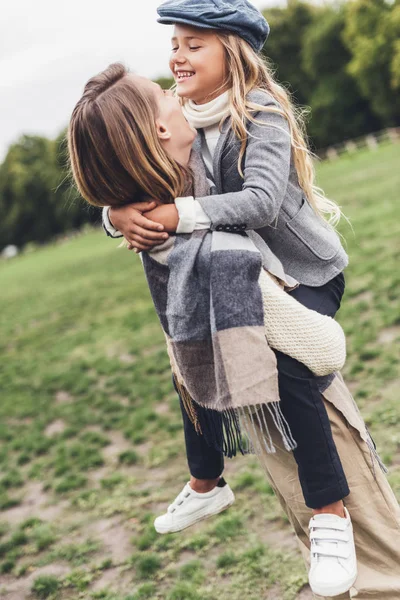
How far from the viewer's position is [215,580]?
12.6 ft

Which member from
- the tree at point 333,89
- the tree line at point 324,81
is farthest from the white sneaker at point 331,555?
the tree at point 333,89

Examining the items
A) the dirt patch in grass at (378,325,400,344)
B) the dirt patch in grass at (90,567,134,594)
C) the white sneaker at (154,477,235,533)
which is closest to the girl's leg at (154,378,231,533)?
the white sneaker at (154,477,235,533)

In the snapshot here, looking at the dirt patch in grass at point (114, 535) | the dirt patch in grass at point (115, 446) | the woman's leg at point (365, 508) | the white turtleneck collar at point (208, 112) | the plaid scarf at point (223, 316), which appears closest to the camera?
the plaid scarf at point (223, 316)

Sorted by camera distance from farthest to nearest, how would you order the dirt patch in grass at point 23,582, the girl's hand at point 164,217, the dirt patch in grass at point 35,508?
1. the dirt patch in grass at point 35,508
2. the dirt patch in grass at point 23,582
3. the girl's hand at point 164,217

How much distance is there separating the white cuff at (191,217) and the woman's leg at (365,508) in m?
0.74

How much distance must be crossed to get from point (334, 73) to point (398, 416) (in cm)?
5066

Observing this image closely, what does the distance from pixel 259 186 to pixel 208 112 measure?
38 cm

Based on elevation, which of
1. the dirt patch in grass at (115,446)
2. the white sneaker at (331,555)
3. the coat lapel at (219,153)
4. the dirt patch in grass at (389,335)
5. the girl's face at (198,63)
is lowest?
the dirt patch in grass at (389,335)

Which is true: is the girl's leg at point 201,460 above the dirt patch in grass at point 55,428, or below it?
above

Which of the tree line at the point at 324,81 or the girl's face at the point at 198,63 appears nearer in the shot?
the girl's face at the point at 198,63

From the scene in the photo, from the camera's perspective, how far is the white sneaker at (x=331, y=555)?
238 centimetres

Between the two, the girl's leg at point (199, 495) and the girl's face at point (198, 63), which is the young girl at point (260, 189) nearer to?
the girl's face at point (198, 63)

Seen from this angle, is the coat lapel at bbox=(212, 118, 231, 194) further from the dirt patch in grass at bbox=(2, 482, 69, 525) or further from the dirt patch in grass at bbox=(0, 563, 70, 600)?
the dirt patch in grass at bbox=(2, 482, 69, 525)

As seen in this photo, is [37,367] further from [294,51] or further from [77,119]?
[294,51]
